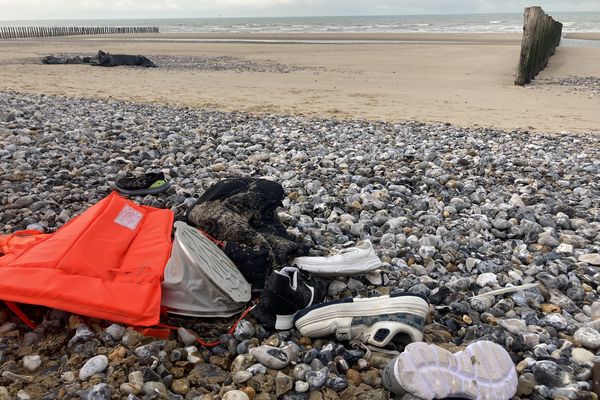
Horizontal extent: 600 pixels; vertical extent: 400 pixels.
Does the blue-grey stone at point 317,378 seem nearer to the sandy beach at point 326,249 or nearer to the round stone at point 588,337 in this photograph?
the sandy beach at point 326,249

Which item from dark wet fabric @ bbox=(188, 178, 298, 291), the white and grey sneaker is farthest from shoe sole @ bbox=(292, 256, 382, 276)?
the white and grey sneaker

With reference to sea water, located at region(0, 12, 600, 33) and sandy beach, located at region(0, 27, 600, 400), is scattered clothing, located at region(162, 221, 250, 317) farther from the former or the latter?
sea water, located at region(0, 12, 600, 33)

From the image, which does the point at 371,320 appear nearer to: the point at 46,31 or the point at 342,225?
the point at 342,225

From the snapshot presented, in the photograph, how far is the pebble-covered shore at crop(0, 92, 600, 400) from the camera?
2.18 metres

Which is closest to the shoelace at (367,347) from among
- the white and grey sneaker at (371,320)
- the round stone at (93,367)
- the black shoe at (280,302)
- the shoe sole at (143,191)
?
the white and grey sneaker at (371,320)

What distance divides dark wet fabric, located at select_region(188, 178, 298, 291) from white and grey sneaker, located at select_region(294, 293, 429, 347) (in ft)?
1.82

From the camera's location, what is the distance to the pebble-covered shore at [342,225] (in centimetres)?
218

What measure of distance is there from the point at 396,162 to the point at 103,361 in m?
4.48

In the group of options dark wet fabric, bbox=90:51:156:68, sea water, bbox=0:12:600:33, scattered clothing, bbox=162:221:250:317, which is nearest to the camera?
scattered clothing, bbox=162:221:250:317

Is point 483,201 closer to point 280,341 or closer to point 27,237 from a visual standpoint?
point 280,341

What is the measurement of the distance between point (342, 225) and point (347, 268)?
96cm

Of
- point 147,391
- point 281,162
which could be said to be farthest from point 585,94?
point 147,391

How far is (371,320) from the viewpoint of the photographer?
8.11ft

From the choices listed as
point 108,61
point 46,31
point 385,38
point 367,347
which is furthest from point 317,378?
point 46,31
